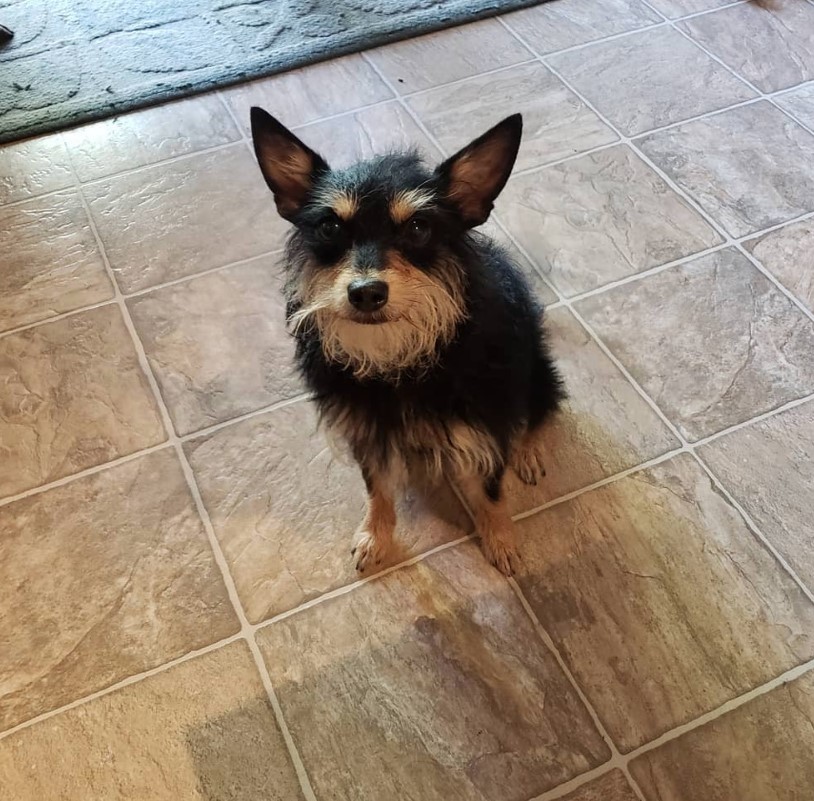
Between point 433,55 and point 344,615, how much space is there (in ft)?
7.00

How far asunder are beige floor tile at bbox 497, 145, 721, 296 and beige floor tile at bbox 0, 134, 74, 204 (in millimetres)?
1462

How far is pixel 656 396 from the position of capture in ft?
6.31

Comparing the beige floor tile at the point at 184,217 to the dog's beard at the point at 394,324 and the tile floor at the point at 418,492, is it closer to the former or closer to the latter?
the tile floor at the point at 418,492

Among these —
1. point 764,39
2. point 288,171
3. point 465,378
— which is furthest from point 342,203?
point 764,39

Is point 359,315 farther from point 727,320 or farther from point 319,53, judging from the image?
point 319,53

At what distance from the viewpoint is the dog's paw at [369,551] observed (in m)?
1.66

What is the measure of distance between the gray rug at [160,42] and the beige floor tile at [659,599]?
192cm

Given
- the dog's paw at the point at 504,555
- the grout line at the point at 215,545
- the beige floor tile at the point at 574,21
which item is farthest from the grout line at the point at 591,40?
the dog's paw at the point at 504,555

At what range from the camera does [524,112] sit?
2.59 meters

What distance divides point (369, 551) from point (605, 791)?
25.6 inches

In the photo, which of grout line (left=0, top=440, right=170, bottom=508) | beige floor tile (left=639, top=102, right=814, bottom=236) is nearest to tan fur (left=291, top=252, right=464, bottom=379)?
grout line (left=0, top=440, right=170, bottom=508)

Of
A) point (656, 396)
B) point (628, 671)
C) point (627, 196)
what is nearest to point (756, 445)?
point (656, 396)

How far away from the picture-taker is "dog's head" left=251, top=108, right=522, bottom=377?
4.05 feet

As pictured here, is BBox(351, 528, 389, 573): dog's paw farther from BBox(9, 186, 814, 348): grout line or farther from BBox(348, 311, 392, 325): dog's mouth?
BBox(9, 186, 814, 348): grout line
